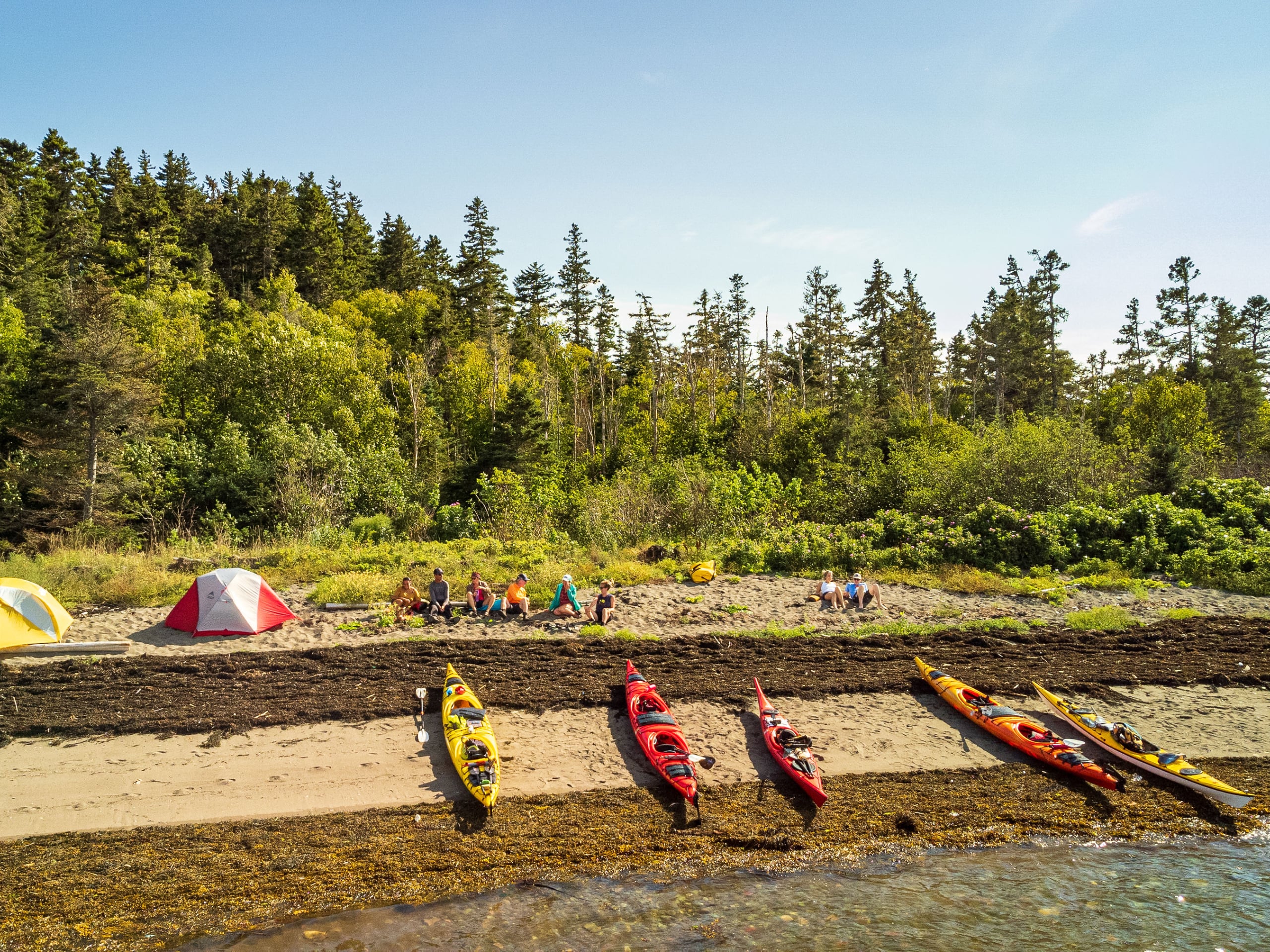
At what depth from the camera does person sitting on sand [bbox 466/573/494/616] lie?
47.0ft

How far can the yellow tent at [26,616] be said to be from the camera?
465 inches

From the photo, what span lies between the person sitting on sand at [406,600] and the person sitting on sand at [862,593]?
9033mm

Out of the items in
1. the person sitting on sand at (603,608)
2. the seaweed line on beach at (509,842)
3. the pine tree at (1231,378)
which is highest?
the pine tree at (1231,378)

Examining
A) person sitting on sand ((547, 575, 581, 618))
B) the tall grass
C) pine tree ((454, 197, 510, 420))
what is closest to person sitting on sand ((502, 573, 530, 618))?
person sitting on sand ((547, 575, 581, 618))

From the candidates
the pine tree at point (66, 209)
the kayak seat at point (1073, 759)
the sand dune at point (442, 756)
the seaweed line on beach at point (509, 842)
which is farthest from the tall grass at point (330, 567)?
the pine tree at point (66, 209)

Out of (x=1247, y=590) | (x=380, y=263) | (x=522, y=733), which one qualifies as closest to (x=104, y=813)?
(x=522, y=733)

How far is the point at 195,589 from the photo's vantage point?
13.0 metres

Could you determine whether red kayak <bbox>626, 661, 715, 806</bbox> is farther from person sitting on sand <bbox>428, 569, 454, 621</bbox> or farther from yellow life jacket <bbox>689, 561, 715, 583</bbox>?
yellow life jacket <bbox>689, 561, 715, 583</bbox>

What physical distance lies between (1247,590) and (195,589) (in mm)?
22558

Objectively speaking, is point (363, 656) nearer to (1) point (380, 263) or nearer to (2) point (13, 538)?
(2) point (13, 538)

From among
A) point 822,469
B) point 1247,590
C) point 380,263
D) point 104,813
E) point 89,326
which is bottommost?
point 104,813

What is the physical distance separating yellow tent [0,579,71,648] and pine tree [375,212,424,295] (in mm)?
43702

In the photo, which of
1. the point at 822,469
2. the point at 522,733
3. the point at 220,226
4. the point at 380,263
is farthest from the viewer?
the point at 380,263

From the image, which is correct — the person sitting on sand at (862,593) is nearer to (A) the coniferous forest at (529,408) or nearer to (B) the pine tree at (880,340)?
(A) the coniferous forest at (529,408)
